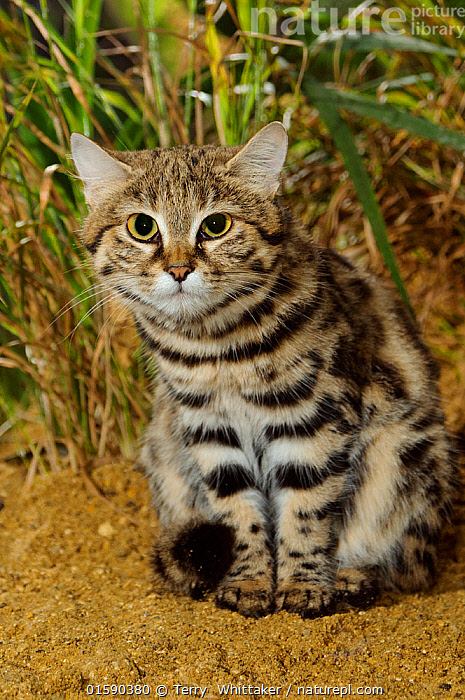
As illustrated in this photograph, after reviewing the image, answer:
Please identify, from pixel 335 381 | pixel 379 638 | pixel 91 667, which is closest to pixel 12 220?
pixel 335 381

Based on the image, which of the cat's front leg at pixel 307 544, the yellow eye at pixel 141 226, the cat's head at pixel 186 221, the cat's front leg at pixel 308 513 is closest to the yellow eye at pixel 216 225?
the cat's head at pixel 186 221

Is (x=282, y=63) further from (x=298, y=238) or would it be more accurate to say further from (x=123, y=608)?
(x=123, y=608)

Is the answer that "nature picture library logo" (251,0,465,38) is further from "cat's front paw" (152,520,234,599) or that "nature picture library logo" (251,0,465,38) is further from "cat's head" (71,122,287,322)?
"cat's front paw" (152,520,234,599)

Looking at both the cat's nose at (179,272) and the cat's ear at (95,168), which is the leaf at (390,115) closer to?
the cat's ear at (95,168)

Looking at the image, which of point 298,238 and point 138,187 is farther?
point 298,238

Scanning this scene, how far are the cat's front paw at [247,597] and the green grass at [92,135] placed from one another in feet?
3.01

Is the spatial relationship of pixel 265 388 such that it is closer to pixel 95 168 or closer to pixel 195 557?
pixel 195 557

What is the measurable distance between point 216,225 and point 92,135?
101 centimetres

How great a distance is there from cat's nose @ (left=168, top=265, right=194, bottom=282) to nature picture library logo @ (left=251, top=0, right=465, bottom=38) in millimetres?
1335

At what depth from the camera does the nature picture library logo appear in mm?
2701

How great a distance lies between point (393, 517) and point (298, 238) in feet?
2.79

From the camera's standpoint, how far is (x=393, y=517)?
2115 mm

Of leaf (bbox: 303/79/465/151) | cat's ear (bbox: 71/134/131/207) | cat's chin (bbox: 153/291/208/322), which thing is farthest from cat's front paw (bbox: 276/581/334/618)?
leaf (bbox: 303/79/465/151)

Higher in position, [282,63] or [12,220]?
[282,63]
